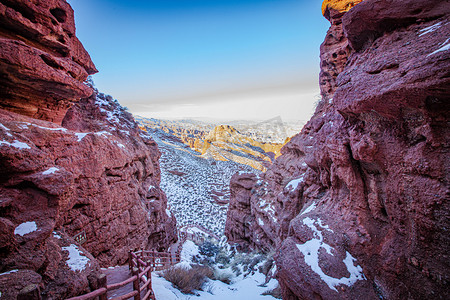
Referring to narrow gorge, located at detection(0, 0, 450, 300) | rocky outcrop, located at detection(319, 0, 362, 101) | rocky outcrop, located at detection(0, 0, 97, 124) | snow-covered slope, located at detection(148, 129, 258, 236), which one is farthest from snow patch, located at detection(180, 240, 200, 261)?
rocky outcrop, located at detection(319, 0, 362, 101)

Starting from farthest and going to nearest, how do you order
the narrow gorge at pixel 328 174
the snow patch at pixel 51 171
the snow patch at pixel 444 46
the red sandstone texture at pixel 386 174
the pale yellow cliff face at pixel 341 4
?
the pale yellow cliff face at pixel 341 4 < the snow patch at pixel 51 171 < the narrow gorge at pixel 328 174 < the red sandstone texture at pixel 386 174 < the snow patch at pixel 444 46

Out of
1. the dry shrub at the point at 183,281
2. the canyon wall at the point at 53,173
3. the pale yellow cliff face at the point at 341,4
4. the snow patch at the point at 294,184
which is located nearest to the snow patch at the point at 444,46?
the canyon wall at the point at 53,173

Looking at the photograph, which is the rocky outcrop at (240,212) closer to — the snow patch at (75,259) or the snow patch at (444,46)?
the snow patch at (75,259)

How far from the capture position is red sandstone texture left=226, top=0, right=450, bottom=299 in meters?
3.30

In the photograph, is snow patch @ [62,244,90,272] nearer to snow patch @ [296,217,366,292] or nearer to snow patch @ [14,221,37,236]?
snow patch @ [14,221,37,236]

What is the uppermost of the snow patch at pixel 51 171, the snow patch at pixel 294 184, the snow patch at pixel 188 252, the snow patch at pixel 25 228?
the snow patch at pixel 51 171

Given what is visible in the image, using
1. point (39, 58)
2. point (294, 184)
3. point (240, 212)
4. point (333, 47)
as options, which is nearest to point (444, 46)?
Result: point (294, 184)

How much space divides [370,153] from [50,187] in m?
7.81

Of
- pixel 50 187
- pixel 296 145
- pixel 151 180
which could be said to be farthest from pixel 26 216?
pixel 296 145

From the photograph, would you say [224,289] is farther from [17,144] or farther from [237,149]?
[237,149]

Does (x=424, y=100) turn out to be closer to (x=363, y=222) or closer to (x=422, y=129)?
(x=422, y=129)

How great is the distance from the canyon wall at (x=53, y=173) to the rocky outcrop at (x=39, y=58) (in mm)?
28

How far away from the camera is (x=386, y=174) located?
4.44m

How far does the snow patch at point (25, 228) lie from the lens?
3967 millimetres
